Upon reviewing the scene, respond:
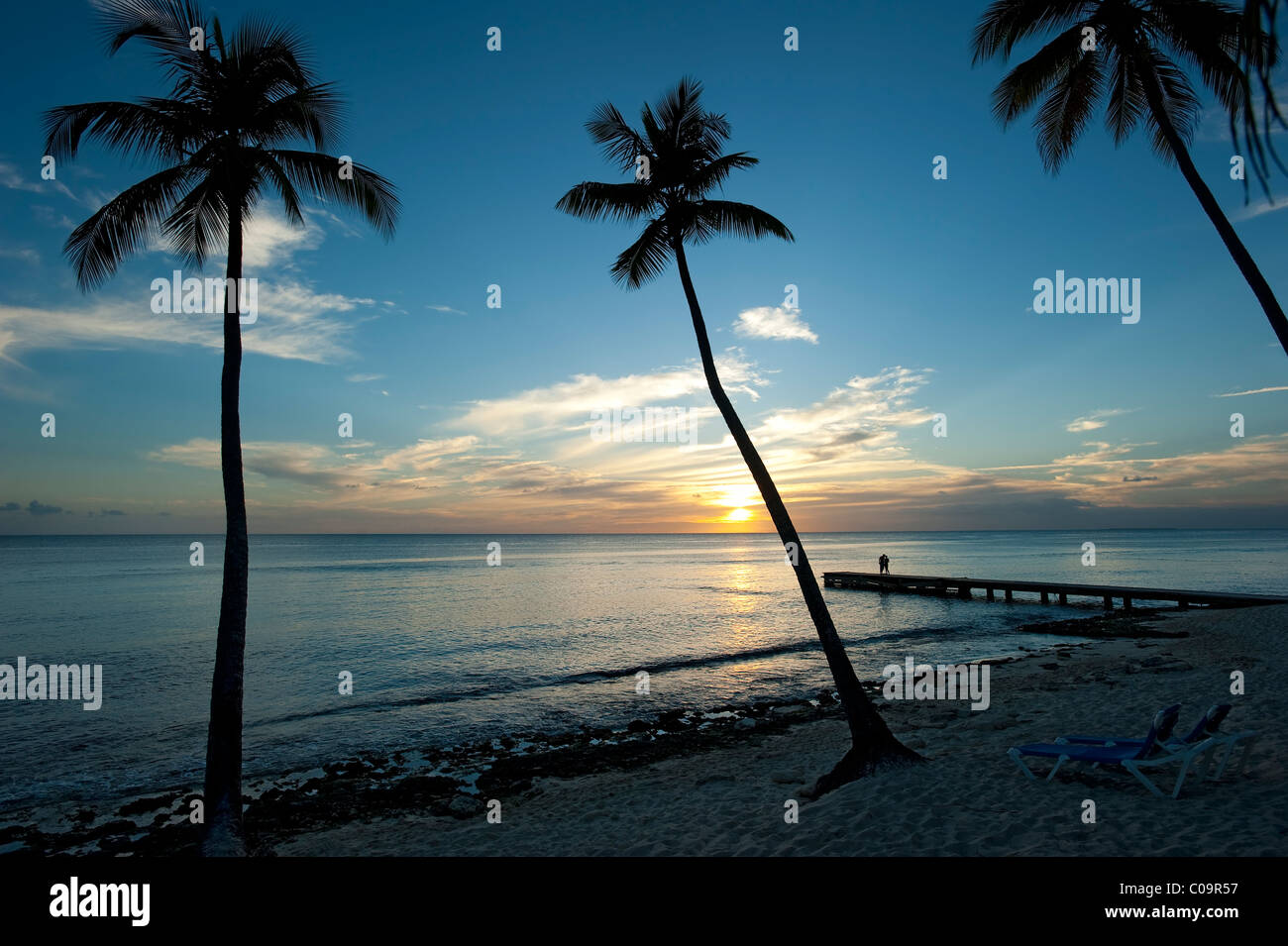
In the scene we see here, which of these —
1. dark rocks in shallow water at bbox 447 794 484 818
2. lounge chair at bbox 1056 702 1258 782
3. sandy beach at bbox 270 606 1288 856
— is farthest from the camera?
A: dark rocks in shallow water at bbox 447 794 484 818

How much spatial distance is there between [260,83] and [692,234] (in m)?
7.13

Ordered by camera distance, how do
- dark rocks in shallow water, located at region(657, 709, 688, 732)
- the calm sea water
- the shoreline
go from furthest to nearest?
1. dark rocks in shallow water, located at region(657, 709, 688, 732)
2. the calm sea water
3. the shoreline

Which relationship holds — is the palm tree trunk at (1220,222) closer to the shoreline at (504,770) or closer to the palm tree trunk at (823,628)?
the shoreline at (504,770)

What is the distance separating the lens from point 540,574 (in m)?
76.8

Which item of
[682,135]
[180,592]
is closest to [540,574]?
[180,592]

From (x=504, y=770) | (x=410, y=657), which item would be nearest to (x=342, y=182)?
(x=504, y=770)

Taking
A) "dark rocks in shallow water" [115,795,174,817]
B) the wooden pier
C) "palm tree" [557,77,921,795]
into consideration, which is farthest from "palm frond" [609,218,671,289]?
the wooden pier

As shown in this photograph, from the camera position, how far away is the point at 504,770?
13180 millimetres

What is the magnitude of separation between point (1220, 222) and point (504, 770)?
16.2m

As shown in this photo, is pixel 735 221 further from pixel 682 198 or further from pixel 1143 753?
pixel 1143 753

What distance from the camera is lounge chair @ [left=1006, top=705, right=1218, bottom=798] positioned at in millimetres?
7355

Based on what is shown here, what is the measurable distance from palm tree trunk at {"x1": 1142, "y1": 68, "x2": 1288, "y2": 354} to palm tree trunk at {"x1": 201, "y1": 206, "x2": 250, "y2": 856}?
14607 mm

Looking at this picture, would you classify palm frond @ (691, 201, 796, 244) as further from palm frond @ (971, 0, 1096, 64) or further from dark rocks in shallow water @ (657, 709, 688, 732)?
dark rocks in shallow water @ (657, 709, 688, 732)

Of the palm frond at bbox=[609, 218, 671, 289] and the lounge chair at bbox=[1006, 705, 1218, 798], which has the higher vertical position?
the palm frond at bbox=[609, 218, 671, 289]
